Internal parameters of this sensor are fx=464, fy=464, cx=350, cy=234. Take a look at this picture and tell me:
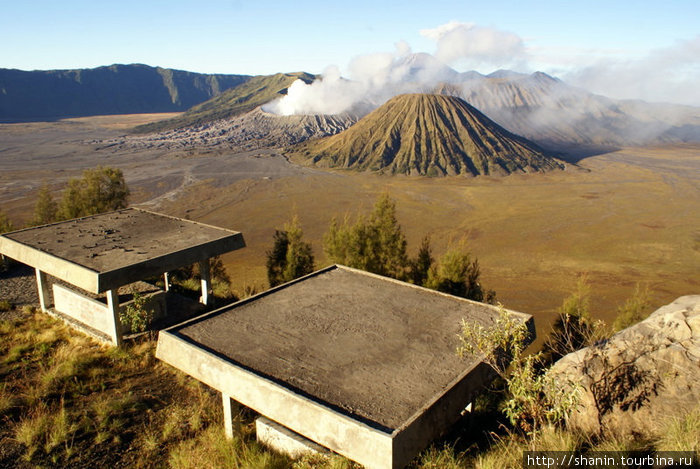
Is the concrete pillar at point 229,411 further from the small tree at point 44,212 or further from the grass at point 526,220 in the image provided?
the small tree at point 44,212

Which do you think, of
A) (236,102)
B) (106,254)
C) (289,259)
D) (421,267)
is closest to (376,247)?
(421,267)

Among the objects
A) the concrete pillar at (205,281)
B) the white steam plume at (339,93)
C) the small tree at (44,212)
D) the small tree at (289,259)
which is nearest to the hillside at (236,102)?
the white steam plume at (339,93)

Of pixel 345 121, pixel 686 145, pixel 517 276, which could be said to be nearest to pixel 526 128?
pixel 686 145

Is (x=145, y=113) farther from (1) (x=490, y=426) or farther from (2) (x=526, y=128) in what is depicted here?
(1) (x=490, y=426)

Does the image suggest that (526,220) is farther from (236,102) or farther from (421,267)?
(236,102)

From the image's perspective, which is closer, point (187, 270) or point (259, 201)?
point (187, 270)

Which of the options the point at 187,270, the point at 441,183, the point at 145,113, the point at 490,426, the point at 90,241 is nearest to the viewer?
the point at 490,426

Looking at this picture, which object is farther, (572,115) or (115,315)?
(572,115)
